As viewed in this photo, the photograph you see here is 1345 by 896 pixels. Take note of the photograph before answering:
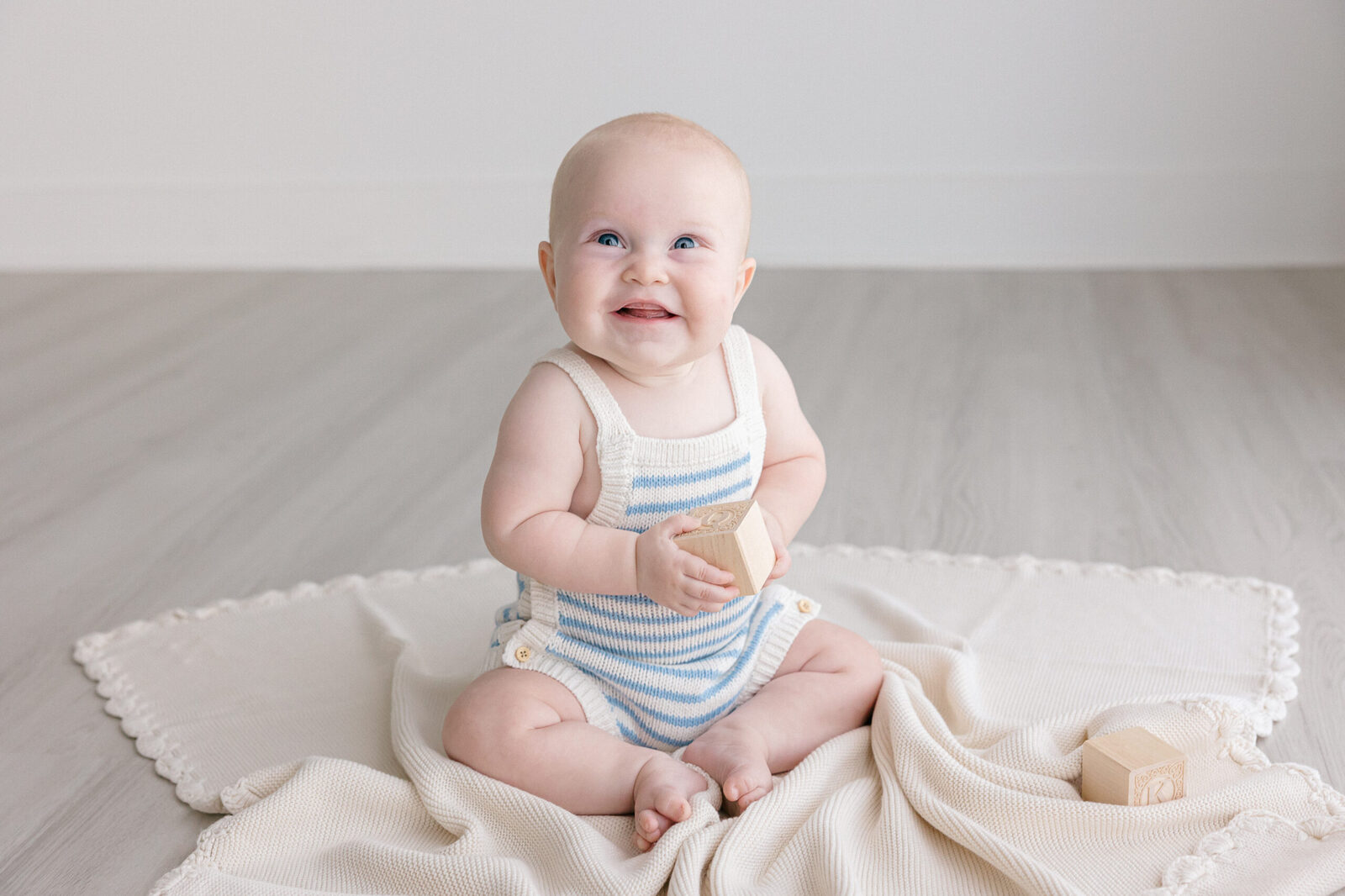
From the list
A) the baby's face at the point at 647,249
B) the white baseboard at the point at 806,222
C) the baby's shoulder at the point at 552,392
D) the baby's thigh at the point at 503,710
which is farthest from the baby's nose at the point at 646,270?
the white baseboard at the point at 806,222

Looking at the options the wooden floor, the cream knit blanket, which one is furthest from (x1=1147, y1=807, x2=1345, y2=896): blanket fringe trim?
the wooden floor

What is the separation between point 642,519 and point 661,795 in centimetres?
20

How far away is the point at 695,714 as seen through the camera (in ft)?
3.18

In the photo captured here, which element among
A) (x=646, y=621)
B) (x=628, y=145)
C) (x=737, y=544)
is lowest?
(x=646, y=621)

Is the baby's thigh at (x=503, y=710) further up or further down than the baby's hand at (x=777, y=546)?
further down

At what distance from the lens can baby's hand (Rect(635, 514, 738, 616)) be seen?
0.85 metres

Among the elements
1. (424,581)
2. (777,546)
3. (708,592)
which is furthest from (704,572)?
(424,581)

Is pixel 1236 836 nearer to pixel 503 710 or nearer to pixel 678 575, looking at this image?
pixel 678 575

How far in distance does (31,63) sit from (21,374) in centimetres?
133

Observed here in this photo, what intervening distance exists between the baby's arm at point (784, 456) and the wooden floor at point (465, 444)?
1.39 ft

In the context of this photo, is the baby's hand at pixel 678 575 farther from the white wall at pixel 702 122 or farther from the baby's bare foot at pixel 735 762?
the white wall at pixel 702 122

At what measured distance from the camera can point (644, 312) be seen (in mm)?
897

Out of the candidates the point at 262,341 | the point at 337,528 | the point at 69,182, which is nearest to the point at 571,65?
the point at 262,341

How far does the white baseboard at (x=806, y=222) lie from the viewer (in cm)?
273
